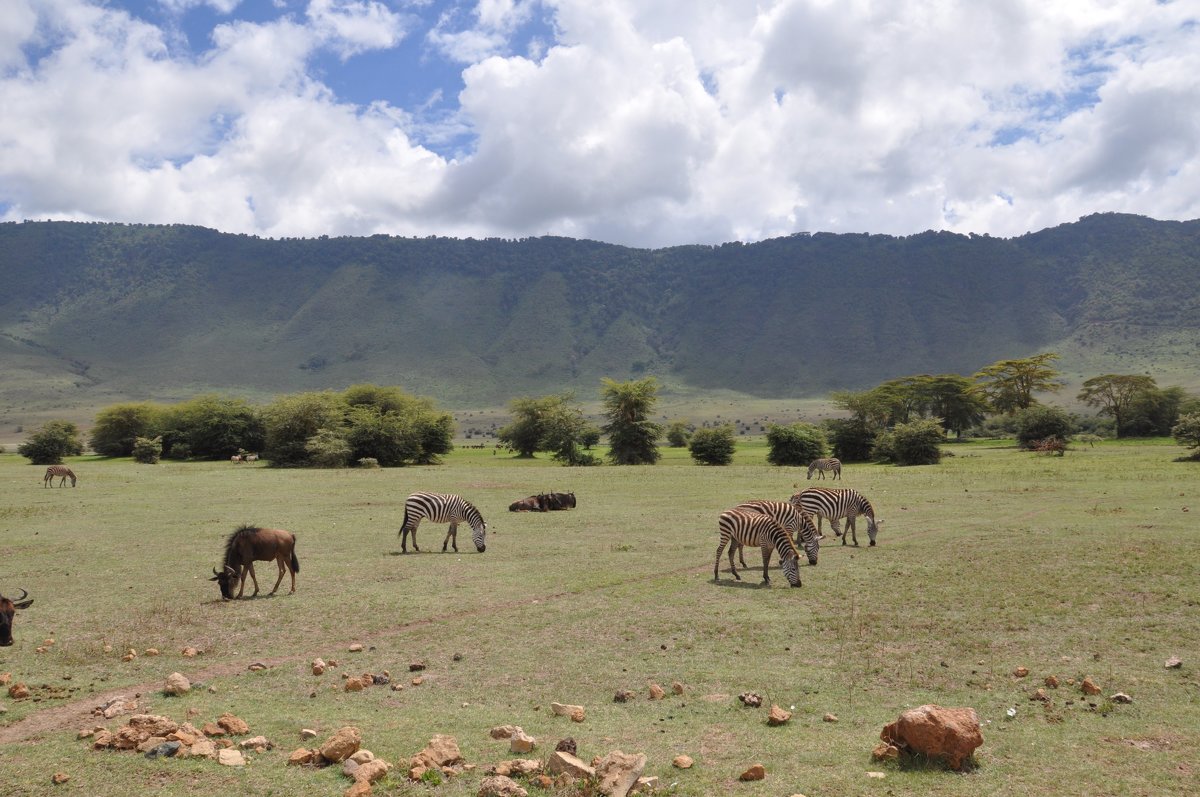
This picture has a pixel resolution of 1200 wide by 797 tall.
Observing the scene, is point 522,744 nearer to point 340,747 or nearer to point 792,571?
point 340,747

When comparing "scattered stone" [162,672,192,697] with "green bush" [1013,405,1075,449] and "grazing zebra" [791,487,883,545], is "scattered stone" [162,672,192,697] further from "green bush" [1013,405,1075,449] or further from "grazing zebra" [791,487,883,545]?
"green bush" [1013,405,1075,449]

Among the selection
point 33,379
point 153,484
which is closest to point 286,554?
point 153,484

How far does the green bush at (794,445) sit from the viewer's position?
204 feet

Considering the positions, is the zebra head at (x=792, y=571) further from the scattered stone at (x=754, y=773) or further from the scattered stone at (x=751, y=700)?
the scattered stone at (x=754, y=773)

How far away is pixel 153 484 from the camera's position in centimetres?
4397

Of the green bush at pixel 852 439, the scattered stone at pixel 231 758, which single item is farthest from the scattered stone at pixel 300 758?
the green bush at pixel 852 439

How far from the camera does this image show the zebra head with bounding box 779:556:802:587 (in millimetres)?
16438

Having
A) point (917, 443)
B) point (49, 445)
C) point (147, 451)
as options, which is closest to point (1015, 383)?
point (917, 443)

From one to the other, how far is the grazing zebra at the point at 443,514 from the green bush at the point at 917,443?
41424 millimetres

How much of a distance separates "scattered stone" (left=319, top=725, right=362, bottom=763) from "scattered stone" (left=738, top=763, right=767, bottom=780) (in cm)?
359

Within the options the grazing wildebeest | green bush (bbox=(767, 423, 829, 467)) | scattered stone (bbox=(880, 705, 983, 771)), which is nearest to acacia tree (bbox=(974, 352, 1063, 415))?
green bush (bbox=(767, 423, 829, 467))

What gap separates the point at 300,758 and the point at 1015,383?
88665 mm

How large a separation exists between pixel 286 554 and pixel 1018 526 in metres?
19.5

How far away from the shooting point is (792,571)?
16453 millimetres
